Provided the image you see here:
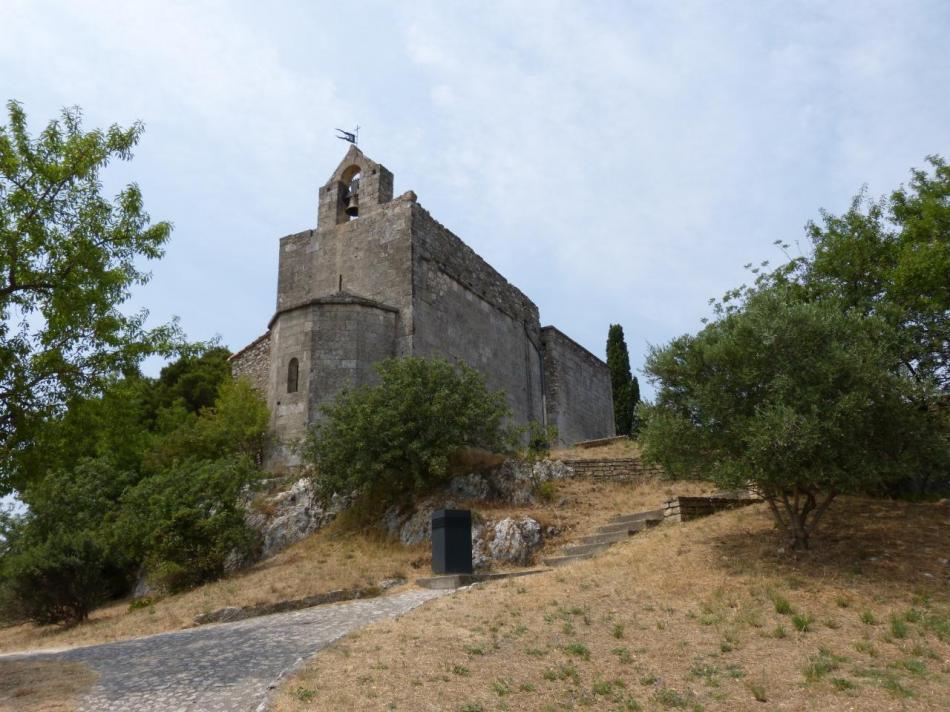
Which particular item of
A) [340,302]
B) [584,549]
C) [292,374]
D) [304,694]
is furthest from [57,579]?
[304,694]

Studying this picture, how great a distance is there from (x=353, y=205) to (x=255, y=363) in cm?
661

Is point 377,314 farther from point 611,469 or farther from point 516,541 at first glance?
point 516,541

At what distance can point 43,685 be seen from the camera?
885 cm

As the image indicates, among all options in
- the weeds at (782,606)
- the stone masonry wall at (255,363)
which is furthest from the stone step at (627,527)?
the stone masonry wall at (255,363)

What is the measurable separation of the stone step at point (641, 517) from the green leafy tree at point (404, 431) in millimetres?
3775

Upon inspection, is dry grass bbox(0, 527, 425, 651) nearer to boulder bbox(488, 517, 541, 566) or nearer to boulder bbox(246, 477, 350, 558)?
boulder bbox(246, 477, 350, 558)

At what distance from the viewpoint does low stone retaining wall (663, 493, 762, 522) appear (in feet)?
51.4

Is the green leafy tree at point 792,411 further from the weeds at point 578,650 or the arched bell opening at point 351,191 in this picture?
the arched bell opening at point 351,191

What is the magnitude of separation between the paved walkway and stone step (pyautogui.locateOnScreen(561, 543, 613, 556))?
3.39 m

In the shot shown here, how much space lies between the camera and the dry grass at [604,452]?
827 inches

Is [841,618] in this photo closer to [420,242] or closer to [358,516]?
[358,516]

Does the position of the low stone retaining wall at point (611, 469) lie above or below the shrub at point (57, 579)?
above

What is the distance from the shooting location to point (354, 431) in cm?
1773

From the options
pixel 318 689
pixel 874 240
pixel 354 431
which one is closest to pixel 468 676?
pixel 318 689
